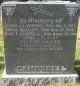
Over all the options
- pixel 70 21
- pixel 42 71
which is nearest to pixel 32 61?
pixel 42 71

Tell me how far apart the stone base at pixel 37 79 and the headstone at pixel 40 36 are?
0.24ft

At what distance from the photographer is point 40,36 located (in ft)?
19.3

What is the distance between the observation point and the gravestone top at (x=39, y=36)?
226 inches

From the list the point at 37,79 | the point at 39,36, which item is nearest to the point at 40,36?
the point at 39,36

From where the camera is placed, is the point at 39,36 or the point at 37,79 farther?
the point at 37,79

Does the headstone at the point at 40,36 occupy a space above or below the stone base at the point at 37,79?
above

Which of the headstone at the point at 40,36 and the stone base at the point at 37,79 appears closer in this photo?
the headstone at the point at 40,36

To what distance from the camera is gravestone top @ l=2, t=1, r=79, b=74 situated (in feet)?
18.8

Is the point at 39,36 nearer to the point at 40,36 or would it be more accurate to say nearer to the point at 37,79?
the point at 40,36

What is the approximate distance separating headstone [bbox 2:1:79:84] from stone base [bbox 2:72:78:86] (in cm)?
7

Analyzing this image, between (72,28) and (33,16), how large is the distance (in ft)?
2.41

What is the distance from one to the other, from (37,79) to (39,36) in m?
0.81

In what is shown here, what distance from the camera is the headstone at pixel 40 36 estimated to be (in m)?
5.73

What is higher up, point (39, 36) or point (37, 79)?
point (39, 36)
